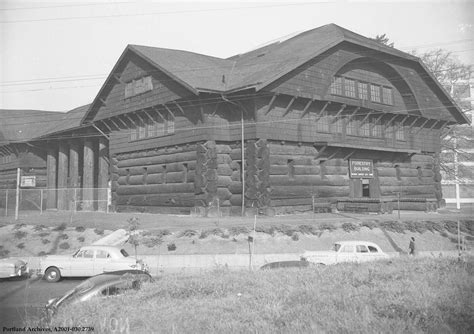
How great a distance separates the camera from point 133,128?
110 feet

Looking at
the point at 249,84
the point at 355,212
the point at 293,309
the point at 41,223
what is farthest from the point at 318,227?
the point at 41,223

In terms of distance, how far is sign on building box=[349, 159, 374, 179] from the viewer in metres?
30.2

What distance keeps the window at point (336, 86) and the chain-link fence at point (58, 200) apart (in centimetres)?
1994

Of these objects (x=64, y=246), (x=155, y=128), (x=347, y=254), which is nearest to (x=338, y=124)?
(x=155, y=128)

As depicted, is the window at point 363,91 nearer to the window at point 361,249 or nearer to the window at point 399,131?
the window at point 399,131

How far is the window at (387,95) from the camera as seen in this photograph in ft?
109

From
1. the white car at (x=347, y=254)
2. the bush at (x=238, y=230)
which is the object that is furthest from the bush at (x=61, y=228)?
the white car at (x=347, y=254)

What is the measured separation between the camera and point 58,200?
41250 mm

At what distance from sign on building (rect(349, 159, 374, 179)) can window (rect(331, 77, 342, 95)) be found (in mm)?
5029

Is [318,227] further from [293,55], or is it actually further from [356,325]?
[356,325]

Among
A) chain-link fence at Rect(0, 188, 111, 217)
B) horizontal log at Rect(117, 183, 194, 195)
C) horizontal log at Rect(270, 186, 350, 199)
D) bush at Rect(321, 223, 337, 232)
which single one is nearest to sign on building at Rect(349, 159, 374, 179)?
horizontal log at Rect(270, 186, 350, 199)

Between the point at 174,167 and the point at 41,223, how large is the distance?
360 inches

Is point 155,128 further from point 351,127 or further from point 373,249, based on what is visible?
point 373,249

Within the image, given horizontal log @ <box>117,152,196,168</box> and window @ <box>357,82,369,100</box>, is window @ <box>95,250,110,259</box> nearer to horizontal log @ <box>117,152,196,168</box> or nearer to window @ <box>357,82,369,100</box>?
horizontal log @ <box>117,152,196,168</box>
